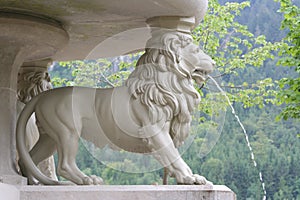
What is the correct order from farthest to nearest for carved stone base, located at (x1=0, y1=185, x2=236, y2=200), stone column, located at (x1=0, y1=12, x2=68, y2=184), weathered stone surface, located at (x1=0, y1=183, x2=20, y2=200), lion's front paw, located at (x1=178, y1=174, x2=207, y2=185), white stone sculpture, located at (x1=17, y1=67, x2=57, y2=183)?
1. white stone sculpture, located at (x1=17, y1=67, x2=57, y2=183)
2. stone column, located at (x1=0, y1=12, x2=68, y2=184)
3. lion's front paw, located at (x1=178, y1=174, x2=207, y2=185)
4. carved stone base, located at (x1=0, y1=185, x2=236, y2=200)
5. weathered stone surface, located at (x1=0, y1=183, x2=20, y2=200)

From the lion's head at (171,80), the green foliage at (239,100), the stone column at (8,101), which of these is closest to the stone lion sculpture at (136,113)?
the lion's head at (171,80)

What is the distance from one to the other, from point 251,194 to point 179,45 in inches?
938

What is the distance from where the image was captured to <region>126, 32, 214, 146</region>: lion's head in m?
7.06

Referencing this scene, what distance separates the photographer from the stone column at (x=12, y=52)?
7281 millimetres

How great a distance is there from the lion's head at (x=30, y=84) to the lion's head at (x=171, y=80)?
1633mm

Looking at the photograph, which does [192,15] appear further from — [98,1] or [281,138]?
[281,138]

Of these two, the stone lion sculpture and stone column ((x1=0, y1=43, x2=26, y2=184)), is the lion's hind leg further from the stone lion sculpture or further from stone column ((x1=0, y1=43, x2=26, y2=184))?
stone column ((x1=0, y1=43, x2=26, y2=184))

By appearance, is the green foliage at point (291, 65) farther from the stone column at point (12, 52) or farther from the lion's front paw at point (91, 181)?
the lion's front paw at point (91, 181)

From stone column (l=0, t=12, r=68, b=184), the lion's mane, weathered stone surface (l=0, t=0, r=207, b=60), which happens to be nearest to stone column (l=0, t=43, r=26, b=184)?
stone column (l=0, t=12, r=68, b=184)

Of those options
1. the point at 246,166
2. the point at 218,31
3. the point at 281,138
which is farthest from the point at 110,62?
the point at 281,138

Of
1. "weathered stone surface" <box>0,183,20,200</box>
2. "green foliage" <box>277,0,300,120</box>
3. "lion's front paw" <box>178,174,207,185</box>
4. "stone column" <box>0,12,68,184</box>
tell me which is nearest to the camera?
"weathered stone surface" <box>0,183,20,200</box>

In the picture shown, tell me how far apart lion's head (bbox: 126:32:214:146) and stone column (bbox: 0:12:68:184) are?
3.39ft

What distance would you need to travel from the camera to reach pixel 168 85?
7.11 metres

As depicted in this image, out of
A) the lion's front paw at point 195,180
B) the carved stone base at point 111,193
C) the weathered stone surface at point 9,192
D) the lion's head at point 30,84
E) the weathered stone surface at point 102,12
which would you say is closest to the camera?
the weathered stone surface at point 9,192
